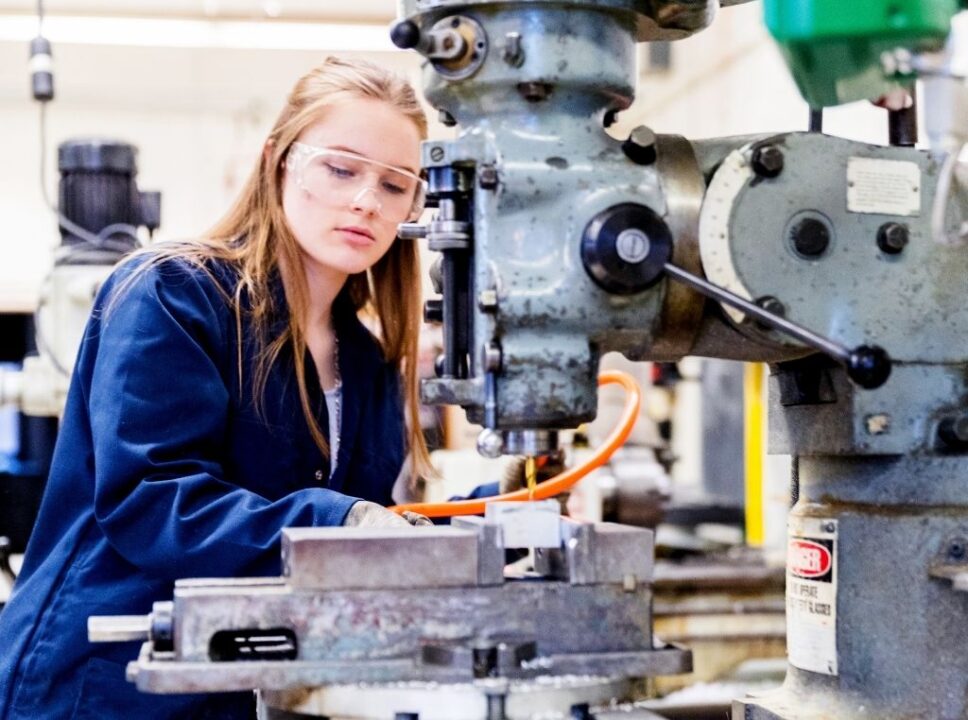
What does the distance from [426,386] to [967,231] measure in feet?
1.40

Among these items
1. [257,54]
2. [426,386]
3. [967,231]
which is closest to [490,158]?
[426,386]

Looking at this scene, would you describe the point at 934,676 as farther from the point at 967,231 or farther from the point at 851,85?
the point at 851,85

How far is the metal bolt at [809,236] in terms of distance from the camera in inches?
40.2

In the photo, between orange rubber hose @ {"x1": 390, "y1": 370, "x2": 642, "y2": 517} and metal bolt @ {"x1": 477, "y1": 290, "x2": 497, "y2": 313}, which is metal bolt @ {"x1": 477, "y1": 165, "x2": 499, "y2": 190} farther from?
orange rubber hose @ {"x1": 390, "y1": 370, "x2": 642, "y2": 517}

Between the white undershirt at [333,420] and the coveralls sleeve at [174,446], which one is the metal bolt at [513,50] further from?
the white undershirt at [333,420]

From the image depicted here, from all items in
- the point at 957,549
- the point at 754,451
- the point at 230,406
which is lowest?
the point at 754,451

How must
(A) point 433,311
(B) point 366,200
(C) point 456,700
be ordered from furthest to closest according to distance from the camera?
(B) point 366,200 < (A) point 433,311 < (C) point 456,700

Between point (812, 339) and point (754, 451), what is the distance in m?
2.85

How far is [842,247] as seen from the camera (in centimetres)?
104

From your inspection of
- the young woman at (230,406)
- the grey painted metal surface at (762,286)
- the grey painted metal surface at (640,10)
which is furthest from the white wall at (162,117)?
the grey painted metal surface at (762,286)

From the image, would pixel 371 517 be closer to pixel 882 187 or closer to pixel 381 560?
pixel 381 560

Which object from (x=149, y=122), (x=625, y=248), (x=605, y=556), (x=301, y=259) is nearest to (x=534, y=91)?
(x=625, y=248)

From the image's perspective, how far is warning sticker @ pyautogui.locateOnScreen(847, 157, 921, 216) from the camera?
1.04m

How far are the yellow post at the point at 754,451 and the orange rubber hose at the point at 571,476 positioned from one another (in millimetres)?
2259
